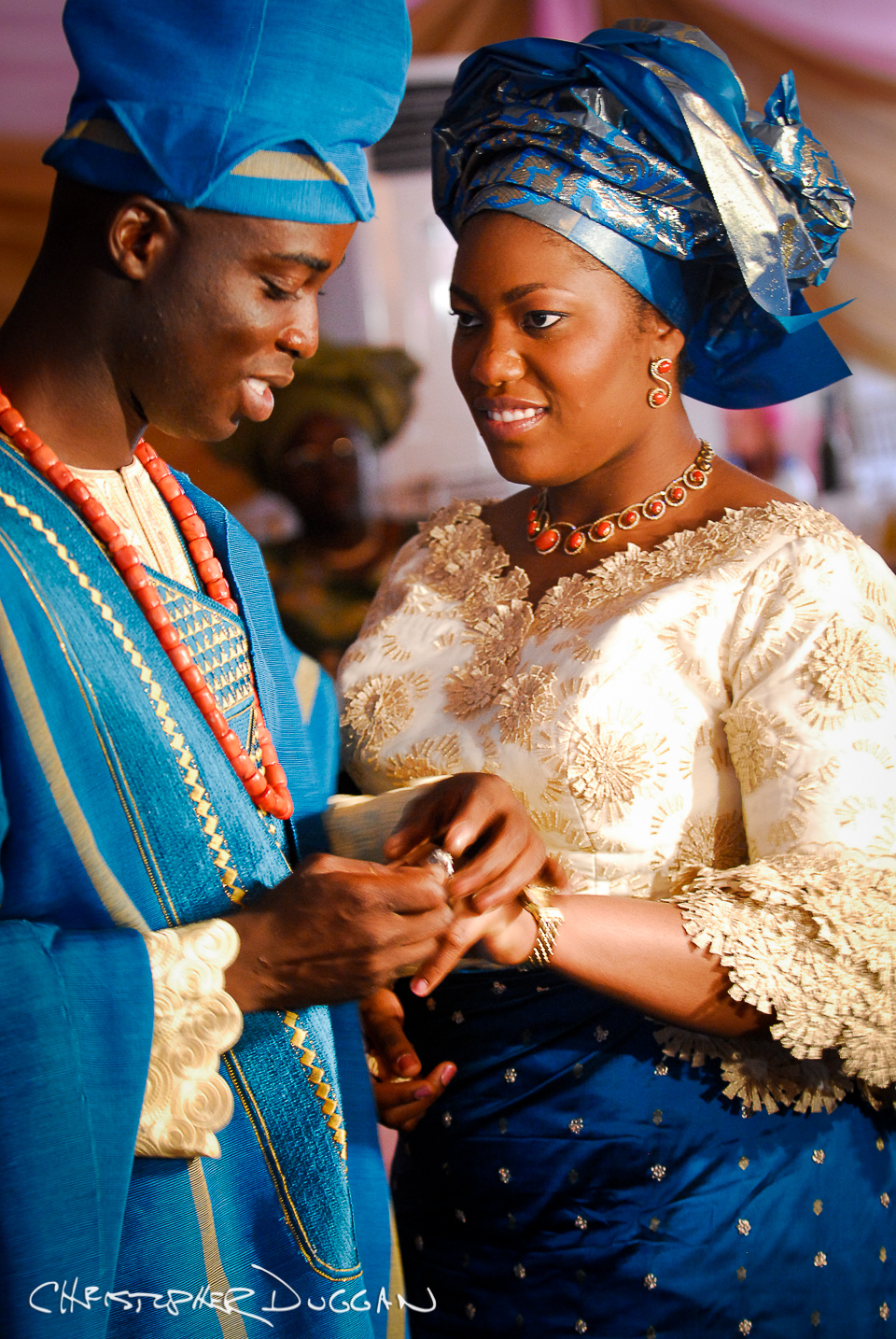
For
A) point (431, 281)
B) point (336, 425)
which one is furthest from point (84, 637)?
point (431, 281)

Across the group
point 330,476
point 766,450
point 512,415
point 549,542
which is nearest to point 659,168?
point 512,415

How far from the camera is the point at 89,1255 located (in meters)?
0.86

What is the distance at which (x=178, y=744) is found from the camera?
0.97m

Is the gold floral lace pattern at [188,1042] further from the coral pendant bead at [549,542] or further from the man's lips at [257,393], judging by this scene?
the coral pendant bead at [549,542]

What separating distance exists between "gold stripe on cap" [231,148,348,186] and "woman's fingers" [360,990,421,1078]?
0.87 metres

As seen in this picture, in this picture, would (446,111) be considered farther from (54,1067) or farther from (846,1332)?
(846,1332)

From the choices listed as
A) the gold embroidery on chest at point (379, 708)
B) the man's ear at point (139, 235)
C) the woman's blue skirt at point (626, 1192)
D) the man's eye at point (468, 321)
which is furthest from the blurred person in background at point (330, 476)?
the man's ear at point (139, 235)

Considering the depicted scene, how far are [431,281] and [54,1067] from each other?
142 inches

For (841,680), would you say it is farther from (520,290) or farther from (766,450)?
(766,450)

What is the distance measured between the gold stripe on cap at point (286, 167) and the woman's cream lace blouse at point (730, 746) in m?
0.61

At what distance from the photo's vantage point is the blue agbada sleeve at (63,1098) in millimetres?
817

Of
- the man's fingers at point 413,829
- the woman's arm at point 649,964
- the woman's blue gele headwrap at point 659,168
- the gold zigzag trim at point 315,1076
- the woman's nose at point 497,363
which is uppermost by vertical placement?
the woman's blue gele headwrap at point 659,168

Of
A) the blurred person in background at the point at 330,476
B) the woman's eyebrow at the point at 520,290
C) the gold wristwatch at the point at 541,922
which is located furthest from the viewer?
the blurred person in background at the point at 330,476

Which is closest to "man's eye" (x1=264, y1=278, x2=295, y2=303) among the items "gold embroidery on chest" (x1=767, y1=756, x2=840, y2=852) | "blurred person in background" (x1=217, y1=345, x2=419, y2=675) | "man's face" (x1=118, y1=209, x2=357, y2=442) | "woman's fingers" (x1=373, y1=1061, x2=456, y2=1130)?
"man's face" (x1=118, y1=209, x2=357, y2=442)
